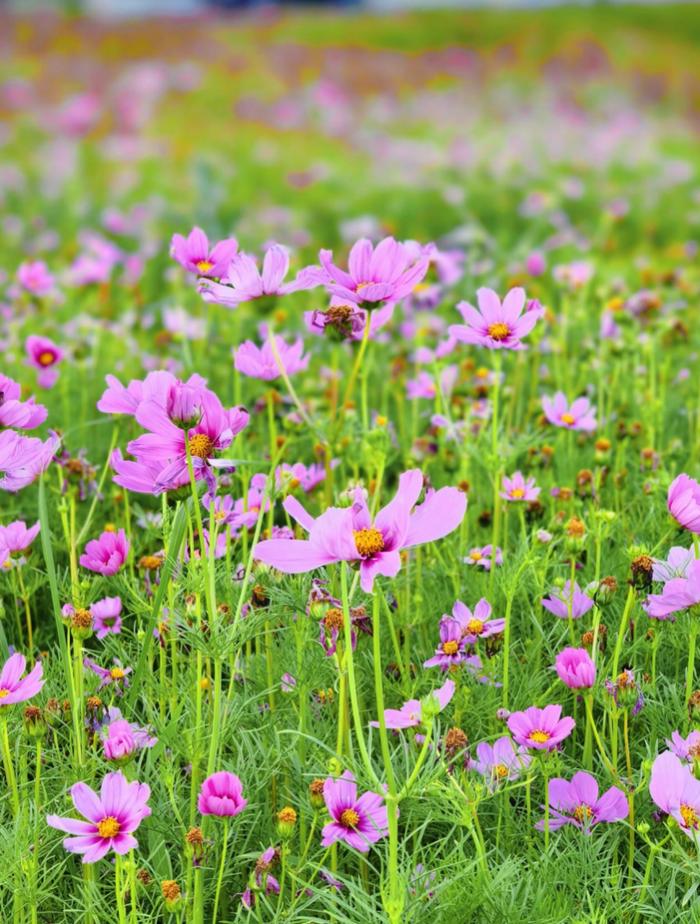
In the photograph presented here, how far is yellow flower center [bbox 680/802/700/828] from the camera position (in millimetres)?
847

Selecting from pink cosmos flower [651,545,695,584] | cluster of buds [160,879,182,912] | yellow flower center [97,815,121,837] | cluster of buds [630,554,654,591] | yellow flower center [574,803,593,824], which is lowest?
yellow flower center [574,803,593,824]

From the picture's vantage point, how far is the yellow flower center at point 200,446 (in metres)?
0.90

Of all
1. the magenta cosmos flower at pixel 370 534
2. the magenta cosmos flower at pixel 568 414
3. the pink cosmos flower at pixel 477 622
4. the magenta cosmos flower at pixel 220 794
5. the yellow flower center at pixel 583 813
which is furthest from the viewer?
the magenta cosmos flower at pixel 568 414

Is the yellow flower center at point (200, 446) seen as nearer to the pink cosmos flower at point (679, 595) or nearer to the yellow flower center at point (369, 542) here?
the yellow flower center at point (369, 542)

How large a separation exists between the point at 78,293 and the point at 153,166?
10.0 feet

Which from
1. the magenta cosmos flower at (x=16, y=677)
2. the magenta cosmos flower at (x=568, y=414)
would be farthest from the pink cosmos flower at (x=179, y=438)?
the magenta cosmos flower at (x=568, y=414)

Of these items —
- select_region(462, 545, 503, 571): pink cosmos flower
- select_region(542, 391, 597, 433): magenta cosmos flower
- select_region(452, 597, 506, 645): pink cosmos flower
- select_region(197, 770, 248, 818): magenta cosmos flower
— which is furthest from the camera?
select_region(542, 391, 597, 433): magenta cosmos flower

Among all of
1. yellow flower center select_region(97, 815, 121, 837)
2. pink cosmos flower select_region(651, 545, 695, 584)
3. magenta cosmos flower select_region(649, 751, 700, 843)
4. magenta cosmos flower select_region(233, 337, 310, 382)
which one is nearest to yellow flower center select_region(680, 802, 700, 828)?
magenta cosmos flower select_region(649, 751, 700, 843)

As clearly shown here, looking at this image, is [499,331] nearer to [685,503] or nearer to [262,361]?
[685,503]

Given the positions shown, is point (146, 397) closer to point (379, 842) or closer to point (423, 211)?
point (379, 842)

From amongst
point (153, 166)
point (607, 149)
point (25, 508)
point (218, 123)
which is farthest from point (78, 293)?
point (218, 123)

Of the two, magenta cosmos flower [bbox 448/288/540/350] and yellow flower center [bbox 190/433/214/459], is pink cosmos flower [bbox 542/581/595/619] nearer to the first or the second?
magenta cosmos flower [bbox 448/288/540/350]

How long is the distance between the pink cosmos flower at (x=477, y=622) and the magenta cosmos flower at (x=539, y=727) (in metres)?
0.11

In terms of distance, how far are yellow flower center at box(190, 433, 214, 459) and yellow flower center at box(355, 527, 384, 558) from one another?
0.58 ft
